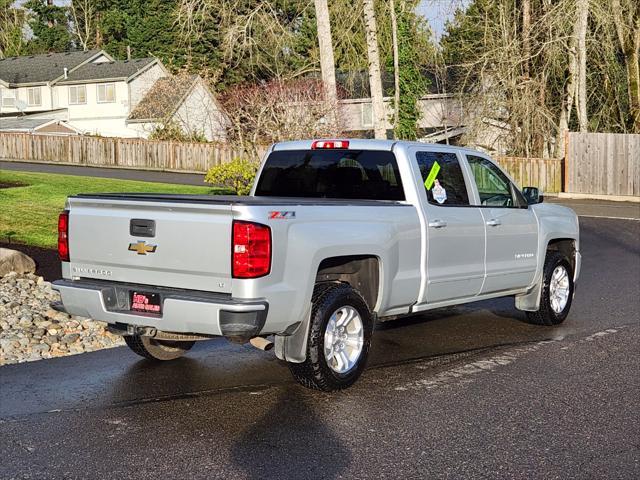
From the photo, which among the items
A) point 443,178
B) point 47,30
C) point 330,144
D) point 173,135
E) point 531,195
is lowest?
point 531,195

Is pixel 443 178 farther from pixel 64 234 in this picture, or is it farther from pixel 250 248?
pixel 64 234

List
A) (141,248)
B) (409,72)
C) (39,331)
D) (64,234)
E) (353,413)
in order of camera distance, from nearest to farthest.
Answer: (353,413), (141,248), (64,234), (39,331), (409,72)

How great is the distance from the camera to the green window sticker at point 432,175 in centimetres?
815

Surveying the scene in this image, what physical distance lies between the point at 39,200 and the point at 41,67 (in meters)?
50.8

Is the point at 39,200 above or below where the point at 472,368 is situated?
above

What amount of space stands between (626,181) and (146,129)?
34328 millimetres

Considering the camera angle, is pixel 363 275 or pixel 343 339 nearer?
pixel 343 339

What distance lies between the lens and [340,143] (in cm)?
825

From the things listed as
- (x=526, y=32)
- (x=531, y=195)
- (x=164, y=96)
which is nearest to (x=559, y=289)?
(x=531, y=195)

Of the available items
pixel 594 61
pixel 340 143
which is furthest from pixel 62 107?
pixel 340 143

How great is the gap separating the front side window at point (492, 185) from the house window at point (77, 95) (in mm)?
58171

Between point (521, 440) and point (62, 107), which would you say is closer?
point (521, 440)

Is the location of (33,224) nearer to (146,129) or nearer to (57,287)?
(57,287)

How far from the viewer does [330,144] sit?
27.2 ft
